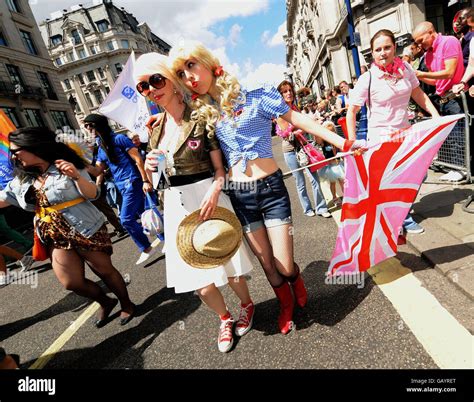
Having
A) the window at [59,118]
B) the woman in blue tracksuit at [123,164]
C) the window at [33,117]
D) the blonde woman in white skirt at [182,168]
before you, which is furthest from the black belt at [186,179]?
the window at [59,118]

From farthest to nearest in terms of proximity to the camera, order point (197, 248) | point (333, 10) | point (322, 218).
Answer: point (333, 10)
point (322, 218)
point (197, 248)

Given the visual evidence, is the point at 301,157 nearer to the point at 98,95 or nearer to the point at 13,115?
the point at 13,115

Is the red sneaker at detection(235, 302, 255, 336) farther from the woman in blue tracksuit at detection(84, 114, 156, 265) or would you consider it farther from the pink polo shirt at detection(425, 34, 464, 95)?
the pink polo shirt at detection(425, 34, 464, 95)

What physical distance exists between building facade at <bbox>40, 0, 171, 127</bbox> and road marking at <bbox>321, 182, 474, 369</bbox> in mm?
68090

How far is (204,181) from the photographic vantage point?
2139 mm

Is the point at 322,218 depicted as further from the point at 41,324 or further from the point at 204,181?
the point at 41,324

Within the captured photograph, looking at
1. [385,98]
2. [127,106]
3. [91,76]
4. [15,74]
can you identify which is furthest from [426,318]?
[91,76]

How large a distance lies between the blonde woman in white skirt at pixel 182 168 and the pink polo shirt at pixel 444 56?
3.61 m

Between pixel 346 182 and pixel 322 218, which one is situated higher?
pixel 346 182

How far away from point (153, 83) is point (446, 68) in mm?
3823

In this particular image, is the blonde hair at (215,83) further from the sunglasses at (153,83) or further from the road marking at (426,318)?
the road marking at (426,318)

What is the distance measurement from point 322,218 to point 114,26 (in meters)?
74.1

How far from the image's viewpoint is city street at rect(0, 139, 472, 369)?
6.33ft
